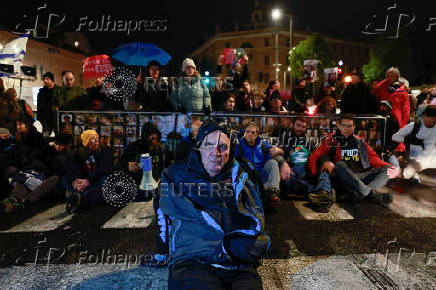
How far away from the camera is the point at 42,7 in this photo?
9195mm

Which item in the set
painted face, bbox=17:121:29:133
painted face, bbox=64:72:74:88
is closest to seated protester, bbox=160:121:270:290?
painted face, bbox=17:121:29:133

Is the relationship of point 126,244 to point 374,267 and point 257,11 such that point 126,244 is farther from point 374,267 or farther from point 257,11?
point 257,11

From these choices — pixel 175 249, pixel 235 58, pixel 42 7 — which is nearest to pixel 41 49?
pixel 42 7

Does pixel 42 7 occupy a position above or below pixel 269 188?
above

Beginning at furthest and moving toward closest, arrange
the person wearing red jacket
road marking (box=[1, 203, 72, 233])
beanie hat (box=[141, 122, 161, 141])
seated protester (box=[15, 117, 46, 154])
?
the person wearing red jacket → seated protester (box=[15, 117, 46, 154]) → beanie hat (box=[141, 122, 161, 141]) → road marking (box=[1, 203, 72, 233])

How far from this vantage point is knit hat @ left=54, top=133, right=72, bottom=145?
6562 mm

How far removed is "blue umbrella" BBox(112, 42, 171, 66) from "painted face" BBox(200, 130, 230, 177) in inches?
264

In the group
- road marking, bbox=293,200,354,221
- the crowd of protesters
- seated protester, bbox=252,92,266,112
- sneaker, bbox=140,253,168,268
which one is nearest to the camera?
sneaker, bbox=140,253,168,268

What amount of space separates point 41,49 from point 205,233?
45260 millimetres

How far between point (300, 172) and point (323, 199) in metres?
1.11

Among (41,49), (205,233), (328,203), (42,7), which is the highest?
(41,49)

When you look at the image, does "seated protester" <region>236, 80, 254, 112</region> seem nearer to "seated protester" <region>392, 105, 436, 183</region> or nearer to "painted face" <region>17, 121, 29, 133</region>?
"seated protester" <region>392, 105, 436, 183</region>

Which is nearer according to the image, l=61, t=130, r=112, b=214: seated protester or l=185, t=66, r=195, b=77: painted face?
l=61, t=130, r=112, b=214: seated protester

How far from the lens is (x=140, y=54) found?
9.23m
